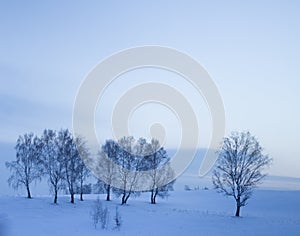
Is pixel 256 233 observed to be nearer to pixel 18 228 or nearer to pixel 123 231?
pixel 123 231

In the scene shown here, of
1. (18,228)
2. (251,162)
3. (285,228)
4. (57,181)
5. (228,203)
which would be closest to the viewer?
(18,228)

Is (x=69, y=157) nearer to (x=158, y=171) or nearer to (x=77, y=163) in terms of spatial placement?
(x=77, y=163)

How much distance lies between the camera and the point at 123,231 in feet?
80.5

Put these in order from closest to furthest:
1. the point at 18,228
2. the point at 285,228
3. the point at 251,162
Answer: the point at 18,228, the point at 285,228, the point at 251,162

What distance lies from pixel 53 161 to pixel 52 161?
0.16m

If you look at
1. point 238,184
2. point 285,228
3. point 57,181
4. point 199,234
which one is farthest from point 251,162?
point 57,181

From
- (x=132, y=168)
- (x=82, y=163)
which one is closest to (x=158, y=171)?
A: (x=132, y=168)

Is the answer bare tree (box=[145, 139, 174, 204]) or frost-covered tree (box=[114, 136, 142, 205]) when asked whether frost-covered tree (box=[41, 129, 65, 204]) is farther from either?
bare tree (box=[145, 139, 174, 204])

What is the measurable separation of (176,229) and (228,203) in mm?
34613

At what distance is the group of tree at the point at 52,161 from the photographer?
47500mm

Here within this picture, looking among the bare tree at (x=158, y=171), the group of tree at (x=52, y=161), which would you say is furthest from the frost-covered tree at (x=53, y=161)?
the bare tree at (x=158, y=171)

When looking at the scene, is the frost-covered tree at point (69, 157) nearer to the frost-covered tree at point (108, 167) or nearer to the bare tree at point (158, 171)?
the frost-covered tree at point (108, 167)

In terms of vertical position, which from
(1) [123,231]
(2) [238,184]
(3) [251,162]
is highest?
(3) [251,162]

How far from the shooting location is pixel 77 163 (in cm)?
4978
